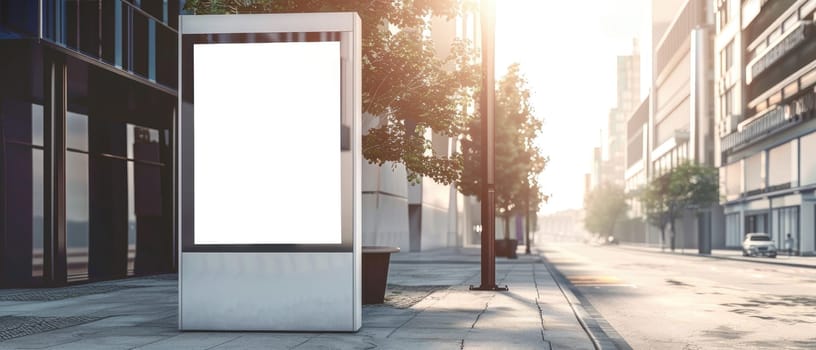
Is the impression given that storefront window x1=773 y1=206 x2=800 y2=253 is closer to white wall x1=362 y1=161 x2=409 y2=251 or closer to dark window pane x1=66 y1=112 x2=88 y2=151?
white wall x1=362 y1=161 x2=409 y2=251

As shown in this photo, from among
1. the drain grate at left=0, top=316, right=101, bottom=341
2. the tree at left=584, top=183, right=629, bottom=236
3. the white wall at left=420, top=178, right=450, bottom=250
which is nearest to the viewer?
the drain grate at left=0, top=316, right=101, bottom=341

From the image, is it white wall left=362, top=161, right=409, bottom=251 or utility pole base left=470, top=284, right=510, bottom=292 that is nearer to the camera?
utility pole base left=470, top=284, right=510, bottom=292

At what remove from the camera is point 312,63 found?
965 centimetres

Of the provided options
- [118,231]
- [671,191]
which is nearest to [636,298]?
[118,231]

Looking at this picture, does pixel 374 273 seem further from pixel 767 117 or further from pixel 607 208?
pixel 607 208

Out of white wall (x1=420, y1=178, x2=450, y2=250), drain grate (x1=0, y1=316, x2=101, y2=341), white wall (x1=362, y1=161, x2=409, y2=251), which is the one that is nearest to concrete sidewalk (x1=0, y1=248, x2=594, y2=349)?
drain grate (x1=0, y1=316, x2=101, y2=341)

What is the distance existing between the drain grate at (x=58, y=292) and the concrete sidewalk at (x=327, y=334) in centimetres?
2

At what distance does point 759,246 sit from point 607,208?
295ft

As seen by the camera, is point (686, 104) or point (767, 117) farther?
point (686, 104)

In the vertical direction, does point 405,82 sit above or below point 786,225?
above

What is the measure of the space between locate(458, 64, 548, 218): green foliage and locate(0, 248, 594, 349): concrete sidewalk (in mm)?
23970

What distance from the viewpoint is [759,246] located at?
52219 millimetres

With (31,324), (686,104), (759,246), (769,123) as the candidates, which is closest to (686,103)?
(686,104)

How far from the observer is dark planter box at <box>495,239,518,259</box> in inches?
1509
